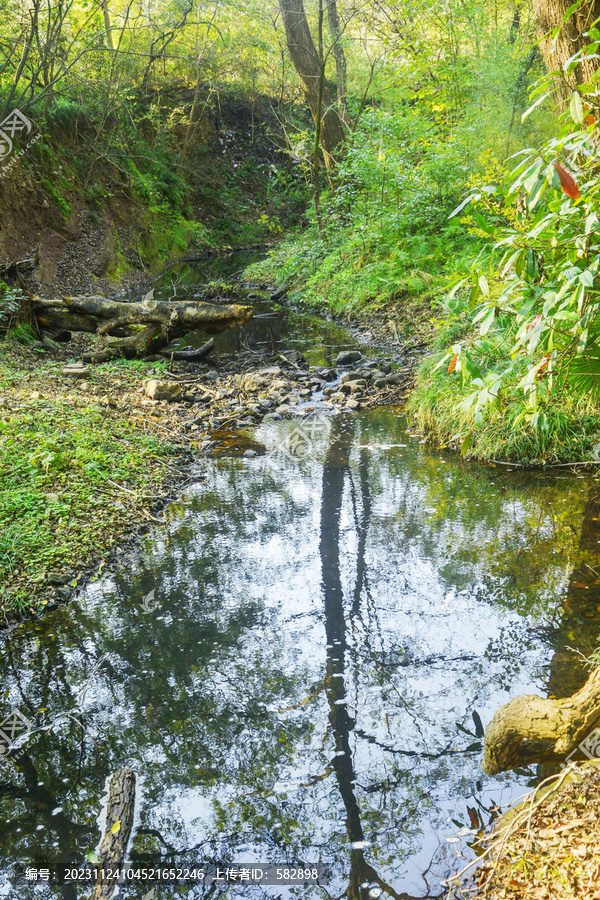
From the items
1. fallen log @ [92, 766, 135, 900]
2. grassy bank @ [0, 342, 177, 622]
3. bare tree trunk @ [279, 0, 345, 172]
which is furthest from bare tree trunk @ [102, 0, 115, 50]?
fallen log @ [92, 766, 135, 900]

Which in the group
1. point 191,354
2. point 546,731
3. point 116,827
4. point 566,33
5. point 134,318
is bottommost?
point 116,827

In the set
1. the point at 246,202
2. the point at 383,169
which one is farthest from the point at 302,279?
the point at 246,202

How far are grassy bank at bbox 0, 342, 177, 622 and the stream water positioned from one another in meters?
0.29

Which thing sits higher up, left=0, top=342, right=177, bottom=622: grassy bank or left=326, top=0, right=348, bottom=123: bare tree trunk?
left=326, top=0, right=348, bottom=123: bare tree trunk

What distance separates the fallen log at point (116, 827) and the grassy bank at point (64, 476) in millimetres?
1664

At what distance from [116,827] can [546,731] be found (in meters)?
1.72

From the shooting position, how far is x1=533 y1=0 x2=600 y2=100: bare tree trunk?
3602 millimetres

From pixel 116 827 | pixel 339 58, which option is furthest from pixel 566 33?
pixel 339 58

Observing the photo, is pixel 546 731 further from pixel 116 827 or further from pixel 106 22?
pixel 106 22

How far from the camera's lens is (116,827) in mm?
2320

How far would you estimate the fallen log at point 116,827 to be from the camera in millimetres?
2115

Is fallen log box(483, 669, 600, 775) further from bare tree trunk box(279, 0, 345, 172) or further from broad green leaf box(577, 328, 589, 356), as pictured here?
bare tree trunk box(279, 0, 345, 172)

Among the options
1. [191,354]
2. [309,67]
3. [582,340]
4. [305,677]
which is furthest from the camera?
[309,67]

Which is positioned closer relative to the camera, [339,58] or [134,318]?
[134,318]
